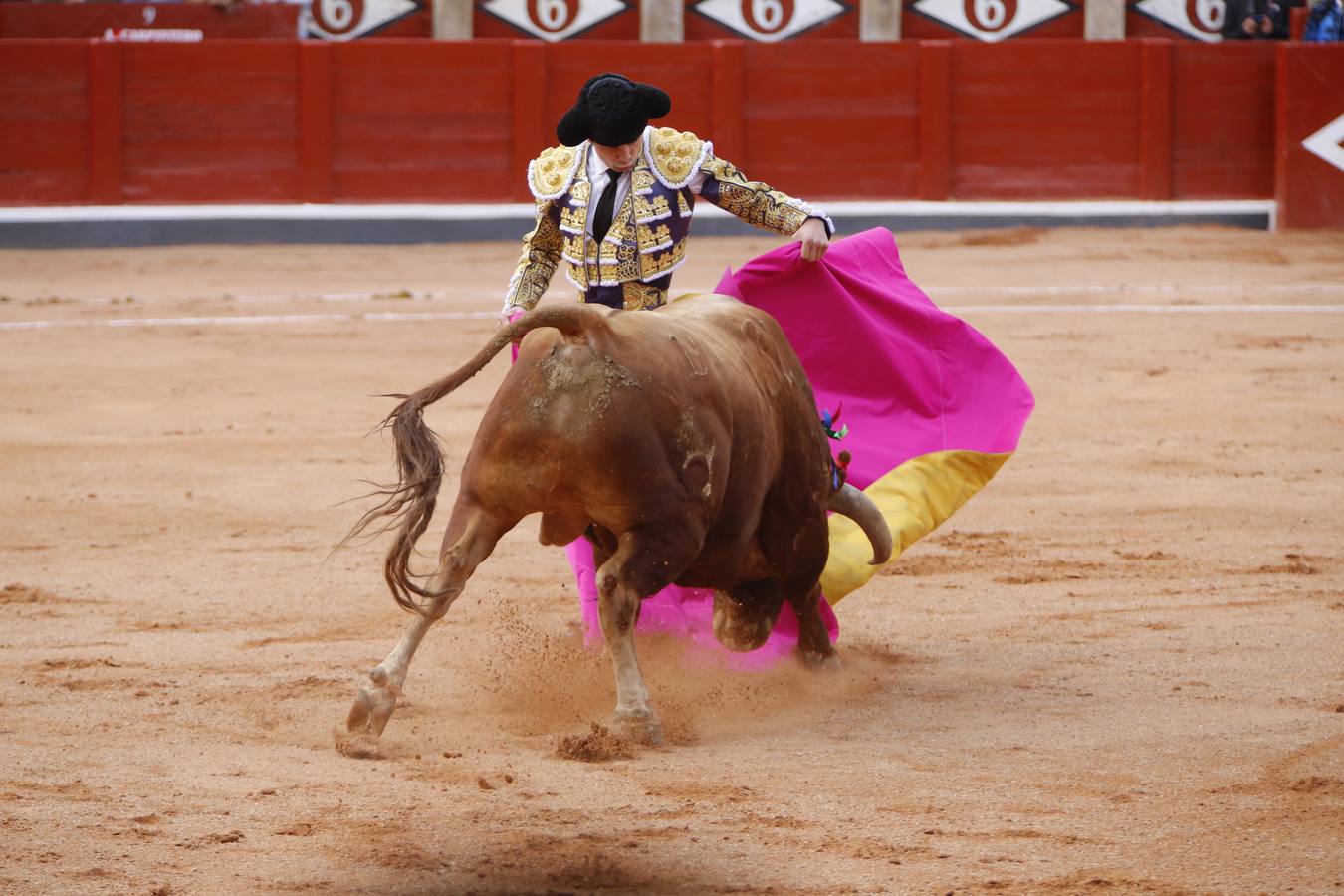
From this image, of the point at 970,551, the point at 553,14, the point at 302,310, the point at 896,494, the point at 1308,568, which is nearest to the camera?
the point at 896,494

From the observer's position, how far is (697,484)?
8.87ft

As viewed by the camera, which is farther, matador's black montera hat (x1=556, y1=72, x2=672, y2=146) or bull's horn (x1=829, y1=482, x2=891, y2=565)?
bull's horn (x1=829, y1=482, x2=891, y2=565)

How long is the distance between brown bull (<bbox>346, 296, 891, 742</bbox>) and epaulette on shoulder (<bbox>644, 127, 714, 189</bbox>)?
0.96 ft

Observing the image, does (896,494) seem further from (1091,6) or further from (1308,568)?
(1091,6)

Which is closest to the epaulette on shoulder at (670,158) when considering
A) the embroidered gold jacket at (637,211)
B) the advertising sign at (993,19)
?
the embroidered gold jacket at (637,211)

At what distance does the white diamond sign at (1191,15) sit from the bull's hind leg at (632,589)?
11026 mm

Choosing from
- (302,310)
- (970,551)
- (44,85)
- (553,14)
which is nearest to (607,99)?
(970,551)

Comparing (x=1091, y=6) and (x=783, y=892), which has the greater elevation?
(x=1091, y=6)

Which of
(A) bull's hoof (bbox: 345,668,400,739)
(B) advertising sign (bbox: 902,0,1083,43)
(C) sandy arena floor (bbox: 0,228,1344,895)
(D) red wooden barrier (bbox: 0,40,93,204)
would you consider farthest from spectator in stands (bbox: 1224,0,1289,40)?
(A) bull's hoof (bbox: 345,668,400,739)

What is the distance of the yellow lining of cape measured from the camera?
11.1ft

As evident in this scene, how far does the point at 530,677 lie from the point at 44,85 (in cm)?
869

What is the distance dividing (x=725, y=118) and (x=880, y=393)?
25.6ft

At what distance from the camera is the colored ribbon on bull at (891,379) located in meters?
3.49

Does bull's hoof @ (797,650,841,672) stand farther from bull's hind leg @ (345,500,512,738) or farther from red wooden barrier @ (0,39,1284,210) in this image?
red wooden barrier @ (0,39,1284,210)
